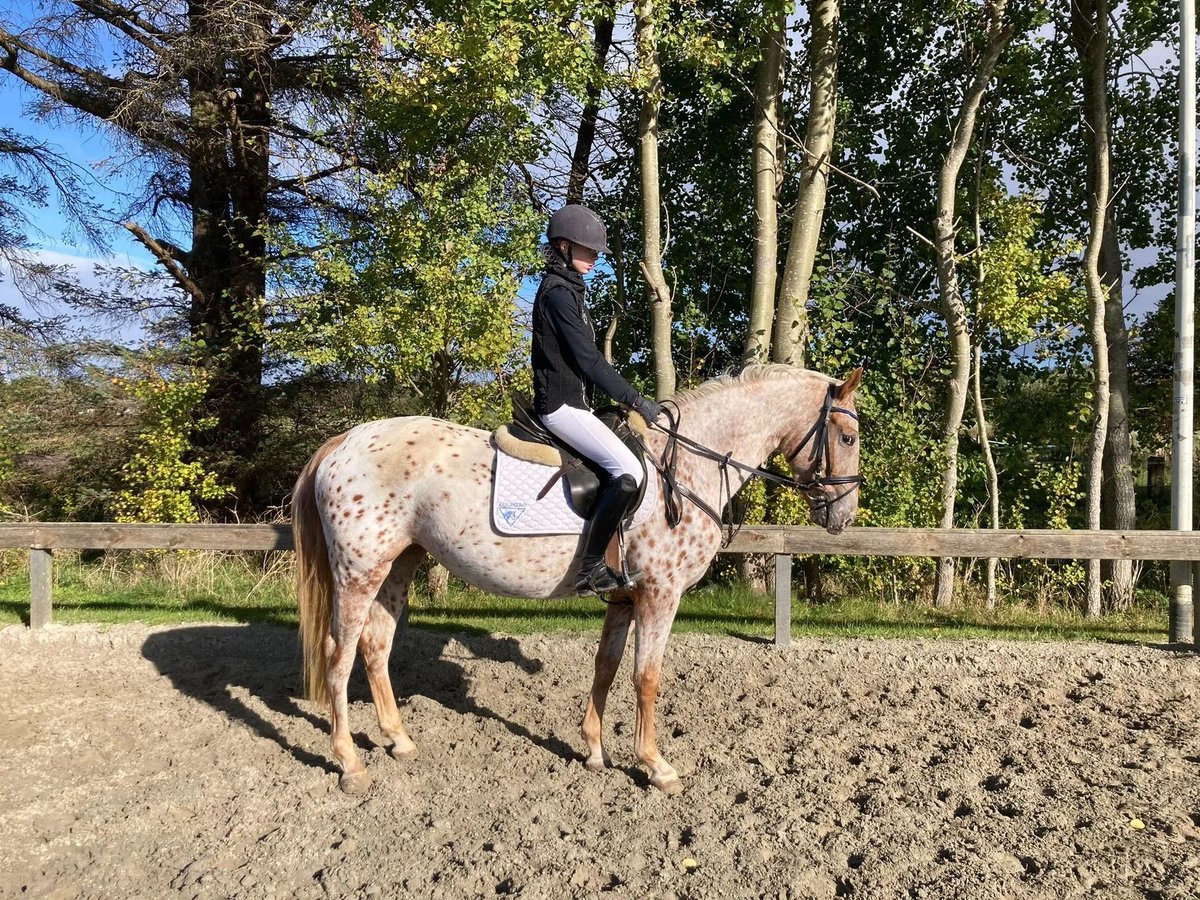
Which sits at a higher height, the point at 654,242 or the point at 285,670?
the point at 654,242

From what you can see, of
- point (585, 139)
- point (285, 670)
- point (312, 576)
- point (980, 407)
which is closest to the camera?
point (312, 576)

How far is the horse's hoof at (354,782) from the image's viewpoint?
3941 millimetres

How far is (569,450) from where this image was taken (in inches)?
158

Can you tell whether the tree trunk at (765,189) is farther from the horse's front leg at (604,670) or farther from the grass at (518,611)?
the horse's front leg at (604,670)

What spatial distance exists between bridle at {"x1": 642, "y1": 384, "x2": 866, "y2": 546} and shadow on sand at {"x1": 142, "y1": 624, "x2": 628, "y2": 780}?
5.19 ft

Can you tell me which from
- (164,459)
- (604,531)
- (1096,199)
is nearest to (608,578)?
(604,531)

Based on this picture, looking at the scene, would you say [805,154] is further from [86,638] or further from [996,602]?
[86,638]

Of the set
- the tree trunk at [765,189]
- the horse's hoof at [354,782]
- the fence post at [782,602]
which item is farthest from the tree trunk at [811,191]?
the horse's hoof at [354,782]

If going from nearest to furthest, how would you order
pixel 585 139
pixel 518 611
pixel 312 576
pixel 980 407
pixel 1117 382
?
pixel 312 576 → pixel 518 611 → pixel 980 407 → pixel 1117 382 → pixel 585 139

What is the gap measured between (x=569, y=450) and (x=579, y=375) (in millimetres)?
392

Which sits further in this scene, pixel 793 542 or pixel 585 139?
pixel 585 139

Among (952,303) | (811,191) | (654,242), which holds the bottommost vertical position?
(952,303)

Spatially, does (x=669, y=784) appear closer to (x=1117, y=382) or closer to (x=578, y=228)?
(x=578, y=228)

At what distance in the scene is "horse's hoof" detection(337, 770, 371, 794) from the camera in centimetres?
394
